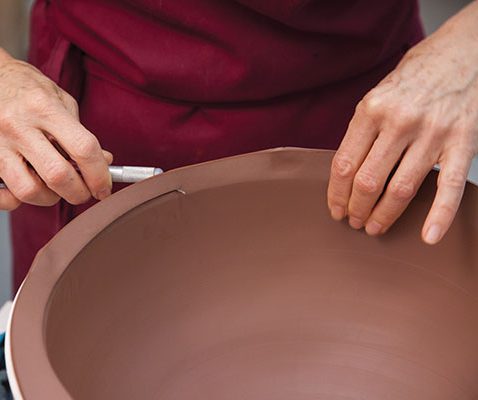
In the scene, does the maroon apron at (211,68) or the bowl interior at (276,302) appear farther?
the maroon apron at (211,68)

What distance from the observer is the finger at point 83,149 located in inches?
24.3

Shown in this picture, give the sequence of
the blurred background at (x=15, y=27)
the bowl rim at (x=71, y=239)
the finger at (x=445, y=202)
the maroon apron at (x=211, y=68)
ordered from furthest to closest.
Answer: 1. the blurred background at (x=15, y=27)
2. the maroon apron at (x=211, y=68)
3. the finger at (x=445, y=202)
4. the bowl rim at (x=71, y=239)

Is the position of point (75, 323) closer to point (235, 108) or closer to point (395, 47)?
point (235, 108)

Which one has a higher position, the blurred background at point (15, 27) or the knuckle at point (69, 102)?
the knuckle at point (69, 102)

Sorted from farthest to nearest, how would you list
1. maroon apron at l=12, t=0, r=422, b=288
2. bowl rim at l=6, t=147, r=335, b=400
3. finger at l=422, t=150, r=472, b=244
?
maroon apron at l=12, t=0, r=422, b=288 < finger at l=422, t=150, r=472, b=244 < bowl rim at l=6, t=147, r=335, b=400

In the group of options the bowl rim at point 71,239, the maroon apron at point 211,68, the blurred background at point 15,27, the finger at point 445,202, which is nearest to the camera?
the bowl rim at point 71,239

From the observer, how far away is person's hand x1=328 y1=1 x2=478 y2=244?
614 millimetres

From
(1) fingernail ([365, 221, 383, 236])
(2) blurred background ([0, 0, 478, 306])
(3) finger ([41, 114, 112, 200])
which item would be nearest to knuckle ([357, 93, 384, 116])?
(1) fingernail ([365, 221, 383, 236])

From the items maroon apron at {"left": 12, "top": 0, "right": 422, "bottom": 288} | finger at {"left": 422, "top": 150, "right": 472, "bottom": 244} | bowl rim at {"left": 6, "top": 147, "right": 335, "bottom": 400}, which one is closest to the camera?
bowl rim at {"left": 6, "top": 147, "right": 335, "bottom": 400}

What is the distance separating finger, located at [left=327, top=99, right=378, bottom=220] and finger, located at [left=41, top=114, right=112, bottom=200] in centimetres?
20

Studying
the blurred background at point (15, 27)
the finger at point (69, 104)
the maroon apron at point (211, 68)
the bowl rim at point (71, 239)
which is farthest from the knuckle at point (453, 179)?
the blurred background at point (15, 27)

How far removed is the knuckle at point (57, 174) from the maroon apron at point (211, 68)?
0.18 meters

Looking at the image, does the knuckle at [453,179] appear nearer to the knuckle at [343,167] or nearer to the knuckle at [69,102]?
the knuckle at [343,167]

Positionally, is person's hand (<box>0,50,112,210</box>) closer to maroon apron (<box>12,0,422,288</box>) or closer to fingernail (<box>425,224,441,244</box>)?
maroon apron (<box>12,0,422,288</box>)
